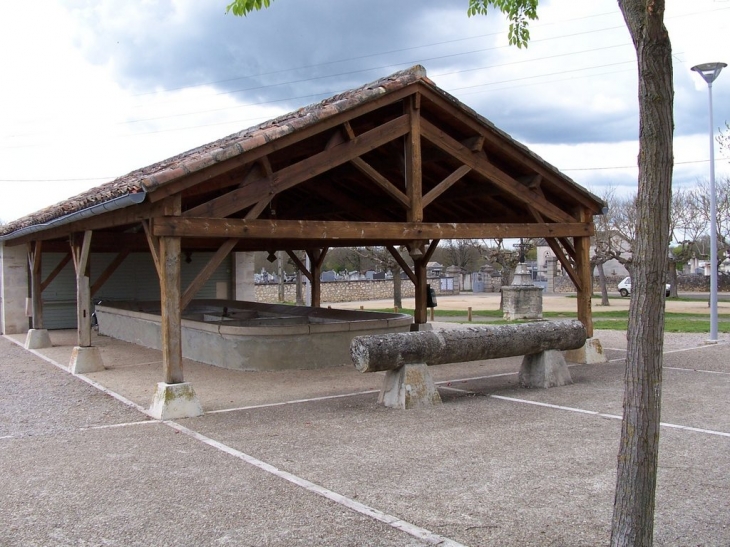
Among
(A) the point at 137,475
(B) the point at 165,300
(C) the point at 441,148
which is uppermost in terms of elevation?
(C) the point at 441,148

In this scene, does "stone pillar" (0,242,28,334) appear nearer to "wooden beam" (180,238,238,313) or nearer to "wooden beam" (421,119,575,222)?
"wooden beam" (180,238,238,313)

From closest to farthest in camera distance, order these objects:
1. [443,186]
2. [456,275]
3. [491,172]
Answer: [443,186] → [491,172] → [456,275]

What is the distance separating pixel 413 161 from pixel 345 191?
163 inches

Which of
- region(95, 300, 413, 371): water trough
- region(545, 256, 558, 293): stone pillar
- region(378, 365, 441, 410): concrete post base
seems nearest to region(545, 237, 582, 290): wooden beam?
region(95, 300, 413, 371): water trough

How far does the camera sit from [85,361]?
10.4 meters

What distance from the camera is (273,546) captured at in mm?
3641

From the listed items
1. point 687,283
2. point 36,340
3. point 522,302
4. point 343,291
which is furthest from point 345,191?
point 687,283

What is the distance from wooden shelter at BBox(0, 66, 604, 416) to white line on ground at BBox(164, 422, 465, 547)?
5.89 ft

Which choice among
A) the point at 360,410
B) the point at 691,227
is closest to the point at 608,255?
the point at 691,227

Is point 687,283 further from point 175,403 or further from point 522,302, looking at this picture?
point 175,403

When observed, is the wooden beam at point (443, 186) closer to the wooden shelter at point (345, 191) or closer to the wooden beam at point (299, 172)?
the wooden shelter at point (345, 191)

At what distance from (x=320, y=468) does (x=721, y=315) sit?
2065cm

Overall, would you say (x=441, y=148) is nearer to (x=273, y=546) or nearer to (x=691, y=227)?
(x=273, y=546)

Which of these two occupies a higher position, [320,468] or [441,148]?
[441,148]
